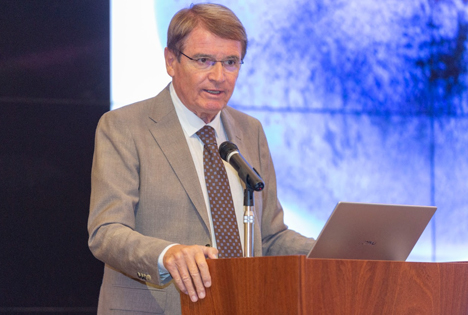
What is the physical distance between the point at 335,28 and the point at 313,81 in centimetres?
37

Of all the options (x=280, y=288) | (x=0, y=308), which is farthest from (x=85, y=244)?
(x=280, y=288)

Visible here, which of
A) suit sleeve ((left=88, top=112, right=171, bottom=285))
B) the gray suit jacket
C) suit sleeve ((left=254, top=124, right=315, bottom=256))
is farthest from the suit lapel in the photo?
suit sleeve ((left=254, top=124, right=315, bottom=256))

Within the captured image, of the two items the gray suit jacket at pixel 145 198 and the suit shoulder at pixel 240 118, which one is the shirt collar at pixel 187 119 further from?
the suit shoulder at pixel 240 118

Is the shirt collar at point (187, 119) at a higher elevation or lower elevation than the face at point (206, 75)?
lower

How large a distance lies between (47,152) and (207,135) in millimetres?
1383

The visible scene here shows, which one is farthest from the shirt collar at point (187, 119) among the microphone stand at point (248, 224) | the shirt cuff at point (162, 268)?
the shirt cuff at point (162, 268)

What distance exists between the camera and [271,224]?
243 centimetres

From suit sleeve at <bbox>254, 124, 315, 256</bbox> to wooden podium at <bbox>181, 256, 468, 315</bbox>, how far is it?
0.73 metres

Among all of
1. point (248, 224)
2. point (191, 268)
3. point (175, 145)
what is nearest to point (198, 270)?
point (191, 268)

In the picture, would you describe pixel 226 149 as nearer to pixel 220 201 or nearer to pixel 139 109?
pixel 220 201

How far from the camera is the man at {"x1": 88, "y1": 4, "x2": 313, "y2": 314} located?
202 cm

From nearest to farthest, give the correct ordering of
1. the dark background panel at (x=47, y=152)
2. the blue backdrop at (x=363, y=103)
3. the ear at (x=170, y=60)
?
the ear at (x=170, y=60), the dark background panel at (x=47, y=152), the blue backdrop at (x=363, y=103)

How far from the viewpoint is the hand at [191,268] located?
1473mm

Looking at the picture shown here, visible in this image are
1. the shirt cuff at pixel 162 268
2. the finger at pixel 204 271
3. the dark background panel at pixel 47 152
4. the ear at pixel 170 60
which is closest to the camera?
the finger at pixel 204 271
